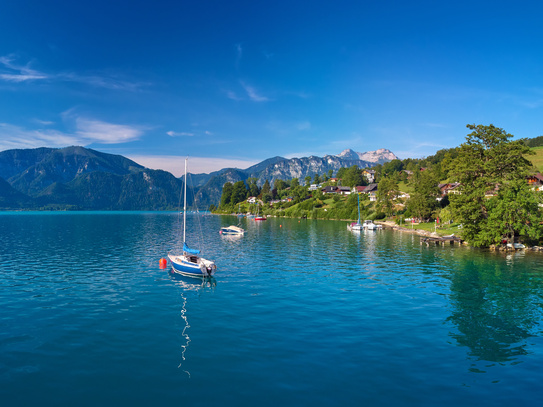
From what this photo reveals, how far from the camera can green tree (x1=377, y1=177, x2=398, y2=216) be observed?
6265 inches

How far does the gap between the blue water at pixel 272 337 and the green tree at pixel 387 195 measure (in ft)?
365

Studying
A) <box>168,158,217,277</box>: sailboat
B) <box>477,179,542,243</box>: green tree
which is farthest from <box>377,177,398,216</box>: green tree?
<box>168,158,217,277</box>: sailboat

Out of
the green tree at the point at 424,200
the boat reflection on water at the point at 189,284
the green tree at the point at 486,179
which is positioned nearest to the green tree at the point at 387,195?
the green tree at the point at 424,200

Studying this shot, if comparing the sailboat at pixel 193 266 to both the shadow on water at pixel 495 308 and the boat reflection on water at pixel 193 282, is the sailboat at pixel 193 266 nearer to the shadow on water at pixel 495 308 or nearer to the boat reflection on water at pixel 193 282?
the boat reflection on water at pixel 193 282

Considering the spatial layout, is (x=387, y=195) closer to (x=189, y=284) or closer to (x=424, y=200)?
(x=424, y=200)

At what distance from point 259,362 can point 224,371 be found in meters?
2.40

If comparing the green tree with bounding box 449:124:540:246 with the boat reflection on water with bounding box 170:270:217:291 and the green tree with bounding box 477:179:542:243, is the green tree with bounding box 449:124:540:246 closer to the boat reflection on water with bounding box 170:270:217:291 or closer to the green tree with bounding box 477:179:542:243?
the green tree with bounding box 477:179:542:243

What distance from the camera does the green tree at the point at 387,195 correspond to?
159 meters

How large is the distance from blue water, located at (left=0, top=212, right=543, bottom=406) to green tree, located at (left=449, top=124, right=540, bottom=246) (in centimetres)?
2100

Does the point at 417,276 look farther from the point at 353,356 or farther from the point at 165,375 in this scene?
the point at 165,375

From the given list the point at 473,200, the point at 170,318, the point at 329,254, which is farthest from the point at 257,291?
the point at 473,200

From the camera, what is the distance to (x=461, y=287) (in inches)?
1594

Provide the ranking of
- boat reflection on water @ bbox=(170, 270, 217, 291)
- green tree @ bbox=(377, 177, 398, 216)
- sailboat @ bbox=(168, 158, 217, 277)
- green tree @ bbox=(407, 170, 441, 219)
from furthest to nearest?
green tree @ bbox=(377, 177, 398, 216) < green tree @ bbox=(407, 170, 441, 219) < sailboat @ bbox=(168, 158, 217, 277) < boat reflection on water @ bbox=(170, 270, 217, 291)

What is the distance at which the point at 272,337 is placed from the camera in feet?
82.3
